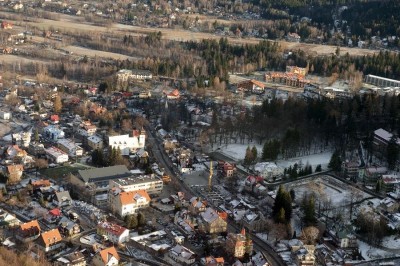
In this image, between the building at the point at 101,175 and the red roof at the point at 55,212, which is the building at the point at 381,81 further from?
the red roof at the point at 55,212

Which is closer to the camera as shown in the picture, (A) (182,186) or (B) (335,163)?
(A) (182,186)

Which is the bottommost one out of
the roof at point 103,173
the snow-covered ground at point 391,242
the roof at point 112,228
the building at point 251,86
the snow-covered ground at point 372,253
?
the snow-covered ground at point 372,253

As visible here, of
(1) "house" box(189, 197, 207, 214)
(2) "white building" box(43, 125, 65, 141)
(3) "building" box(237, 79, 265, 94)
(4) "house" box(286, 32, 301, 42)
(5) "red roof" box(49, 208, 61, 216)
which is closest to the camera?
(5) "red roof" box(49, 208, 61, 216)

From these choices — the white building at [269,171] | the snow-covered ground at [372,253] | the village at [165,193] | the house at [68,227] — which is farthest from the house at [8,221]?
the snow-covered ground at [372,253]

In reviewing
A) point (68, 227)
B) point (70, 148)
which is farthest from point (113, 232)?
point (70, 148)

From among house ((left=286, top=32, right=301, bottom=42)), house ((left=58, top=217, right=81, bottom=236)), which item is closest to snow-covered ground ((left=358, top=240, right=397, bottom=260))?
house ((left=58, top=217, right=81, bottom=236))

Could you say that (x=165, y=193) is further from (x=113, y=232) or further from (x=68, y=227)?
(x=68, y=227)

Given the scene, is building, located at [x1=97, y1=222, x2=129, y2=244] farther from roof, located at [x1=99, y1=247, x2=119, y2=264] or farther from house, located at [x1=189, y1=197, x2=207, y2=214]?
house, located at [x1=189, y1=197, x2=207, y2=214]
